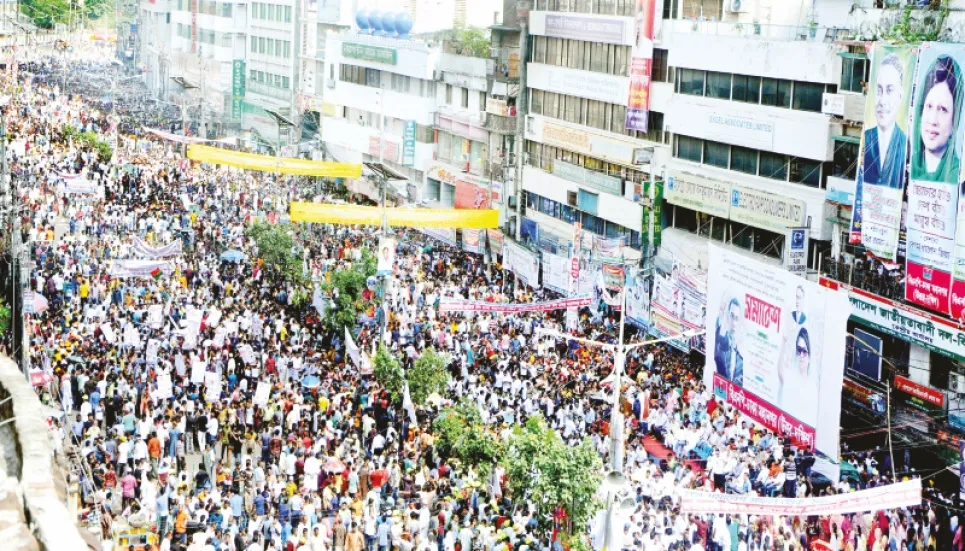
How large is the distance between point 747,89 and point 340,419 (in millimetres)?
16302

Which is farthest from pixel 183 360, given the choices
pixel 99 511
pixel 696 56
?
pixel 696 56

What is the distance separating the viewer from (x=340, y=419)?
30.1 m

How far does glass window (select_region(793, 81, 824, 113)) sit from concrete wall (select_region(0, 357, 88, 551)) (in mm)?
29525

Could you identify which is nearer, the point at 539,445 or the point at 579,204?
the point at 539,445

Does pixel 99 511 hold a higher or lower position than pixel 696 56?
lower

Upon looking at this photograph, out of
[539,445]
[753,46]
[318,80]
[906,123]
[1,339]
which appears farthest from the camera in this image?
[318,80]

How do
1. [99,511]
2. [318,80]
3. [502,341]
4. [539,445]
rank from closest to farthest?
[99,511] → [539,445] → [502,341] → [318,80]

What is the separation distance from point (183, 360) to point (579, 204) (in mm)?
19955

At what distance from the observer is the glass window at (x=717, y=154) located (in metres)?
42.4

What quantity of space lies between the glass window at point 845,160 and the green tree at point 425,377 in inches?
436

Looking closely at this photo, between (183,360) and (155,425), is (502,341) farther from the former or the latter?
(155,425)

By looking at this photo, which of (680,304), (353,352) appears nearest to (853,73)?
(680,304)

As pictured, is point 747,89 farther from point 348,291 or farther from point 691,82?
point 348,291

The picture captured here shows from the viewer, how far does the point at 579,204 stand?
165 feet
